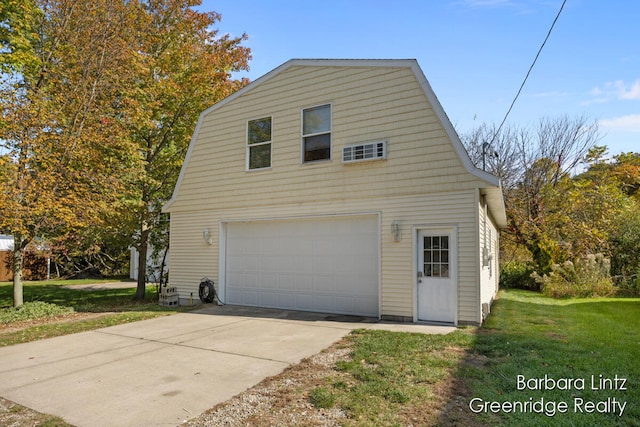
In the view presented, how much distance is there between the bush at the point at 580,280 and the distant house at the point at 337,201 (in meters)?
3.51

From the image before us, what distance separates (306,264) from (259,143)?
10.8ft

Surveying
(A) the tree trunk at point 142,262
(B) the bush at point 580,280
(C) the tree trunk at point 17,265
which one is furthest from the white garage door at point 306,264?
(B) the bush at point 580,280

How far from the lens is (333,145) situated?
9.00 metres

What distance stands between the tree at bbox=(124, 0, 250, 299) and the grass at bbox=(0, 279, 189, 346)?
148 centimetres

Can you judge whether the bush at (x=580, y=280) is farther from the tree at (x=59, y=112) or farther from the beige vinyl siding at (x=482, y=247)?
the tree at (x=59, y=112)

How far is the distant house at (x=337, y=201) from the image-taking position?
769 centimetres

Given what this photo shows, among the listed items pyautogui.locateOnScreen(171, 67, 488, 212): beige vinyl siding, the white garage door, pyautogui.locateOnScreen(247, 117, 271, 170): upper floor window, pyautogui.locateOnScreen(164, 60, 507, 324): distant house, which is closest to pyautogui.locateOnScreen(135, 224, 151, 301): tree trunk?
pyautogui.locateOnScreen(164, 60, 507, 324): distant house

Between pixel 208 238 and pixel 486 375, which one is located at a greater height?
pixel 208 238

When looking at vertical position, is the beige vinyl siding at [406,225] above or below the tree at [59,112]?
below

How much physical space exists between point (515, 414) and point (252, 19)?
31.6 ft

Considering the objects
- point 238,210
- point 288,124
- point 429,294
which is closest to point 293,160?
point 288,124

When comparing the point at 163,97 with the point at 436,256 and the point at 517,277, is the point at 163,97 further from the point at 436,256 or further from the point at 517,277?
the point at 517,277

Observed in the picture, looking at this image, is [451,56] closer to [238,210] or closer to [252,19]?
[252,19]

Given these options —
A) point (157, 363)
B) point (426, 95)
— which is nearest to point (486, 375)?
point (157, 363)
